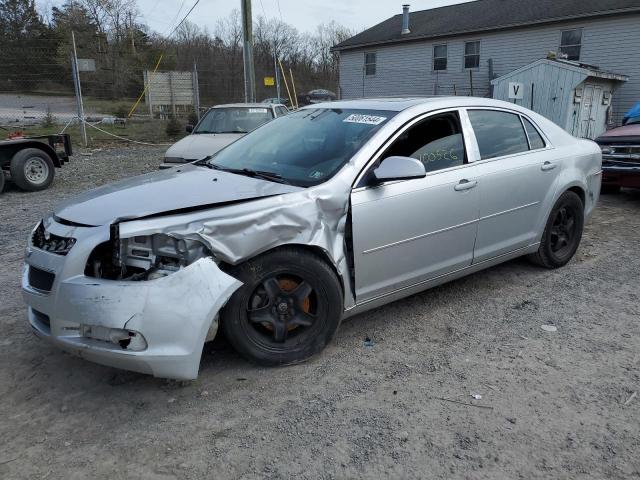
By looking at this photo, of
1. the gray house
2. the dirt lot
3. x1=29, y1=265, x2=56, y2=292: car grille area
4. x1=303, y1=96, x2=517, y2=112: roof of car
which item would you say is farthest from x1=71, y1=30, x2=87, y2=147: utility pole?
the gray house

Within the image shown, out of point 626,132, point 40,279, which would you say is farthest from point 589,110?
point 40,279

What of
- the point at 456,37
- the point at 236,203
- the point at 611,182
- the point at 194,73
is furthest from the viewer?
the point at 456,37

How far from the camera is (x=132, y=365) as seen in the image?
2.70 metres

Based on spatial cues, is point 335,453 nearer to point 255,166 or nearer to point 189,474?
point 189,474

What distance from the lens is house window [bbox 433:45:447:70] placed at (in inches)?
986

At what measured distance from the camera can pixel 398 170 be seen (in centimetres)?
332

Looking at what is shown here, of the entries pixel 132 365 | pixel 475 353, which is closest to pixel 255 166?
pixel 132 365

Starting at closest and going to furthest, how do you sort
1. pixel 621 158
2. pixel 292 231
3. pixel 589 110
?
pixel 292 231 → pixel 621 158 → pixel 589 110

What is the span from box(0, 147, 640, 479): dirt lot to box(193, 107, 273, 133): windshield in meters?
6.05

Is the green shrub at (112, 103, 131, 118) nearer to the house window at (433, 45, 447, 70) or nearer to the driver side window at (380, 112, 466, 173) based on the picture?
the house window at (433, 45, 447, 70)

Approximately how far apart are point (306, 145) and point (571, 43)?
68.0 feet

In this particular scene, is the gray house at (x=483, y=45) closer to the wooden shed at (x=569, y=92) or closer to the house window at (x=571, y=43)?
the house window at (x=571, y=43)

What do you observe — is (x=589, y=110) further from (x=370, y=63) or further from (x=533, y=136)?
(x=533, y=136)

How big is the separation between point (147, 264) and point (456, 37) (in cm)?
2470
